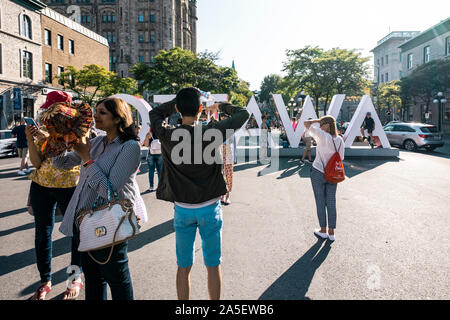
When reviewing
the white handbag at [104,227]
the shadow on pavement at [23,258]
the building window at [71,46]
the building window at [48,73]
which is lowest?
the shadow on pavement at [23,258]

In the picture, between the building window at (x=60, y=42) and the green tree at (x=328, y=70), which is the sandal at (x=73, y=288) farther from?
→ the building window at (x=60, y=42)

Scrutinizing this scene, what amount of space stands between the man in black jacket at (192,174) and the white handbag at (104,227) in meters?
0.48

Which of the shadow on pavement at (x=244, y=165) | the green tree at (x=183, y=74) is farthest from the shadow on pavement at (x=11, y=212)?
the green tree at (x=183, y=74)

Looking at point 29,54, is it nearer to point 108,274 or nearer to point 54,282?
point 54,282

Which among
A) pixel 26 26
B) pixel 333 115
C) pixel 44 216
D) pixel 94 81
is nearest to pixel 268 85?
pixel 94 81

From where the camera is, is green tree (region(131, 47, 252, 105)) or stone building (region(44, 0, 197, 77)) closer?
green tree (region(131, 47, 252, 105))

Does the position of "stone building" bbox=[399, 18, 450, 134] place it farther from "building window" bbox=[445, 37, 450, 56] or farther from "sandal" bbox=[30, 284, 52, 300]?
"sandal" bbox=[30, 284, 52, 300]

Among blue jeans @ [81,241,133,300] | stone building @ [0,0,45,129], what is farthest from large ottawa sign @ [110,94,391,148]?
stone building @ [0,0,45,129]

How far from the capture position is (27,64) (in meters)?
28.7

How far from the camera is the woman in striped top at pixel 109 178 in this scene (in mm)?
2174

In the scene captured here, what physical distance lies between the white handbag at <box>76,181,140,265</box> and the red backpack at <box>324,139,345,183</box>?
10.5ft

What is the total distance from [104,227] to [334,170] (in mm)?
3389

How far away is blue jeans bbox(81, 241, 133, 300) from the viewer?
2.17 metres
